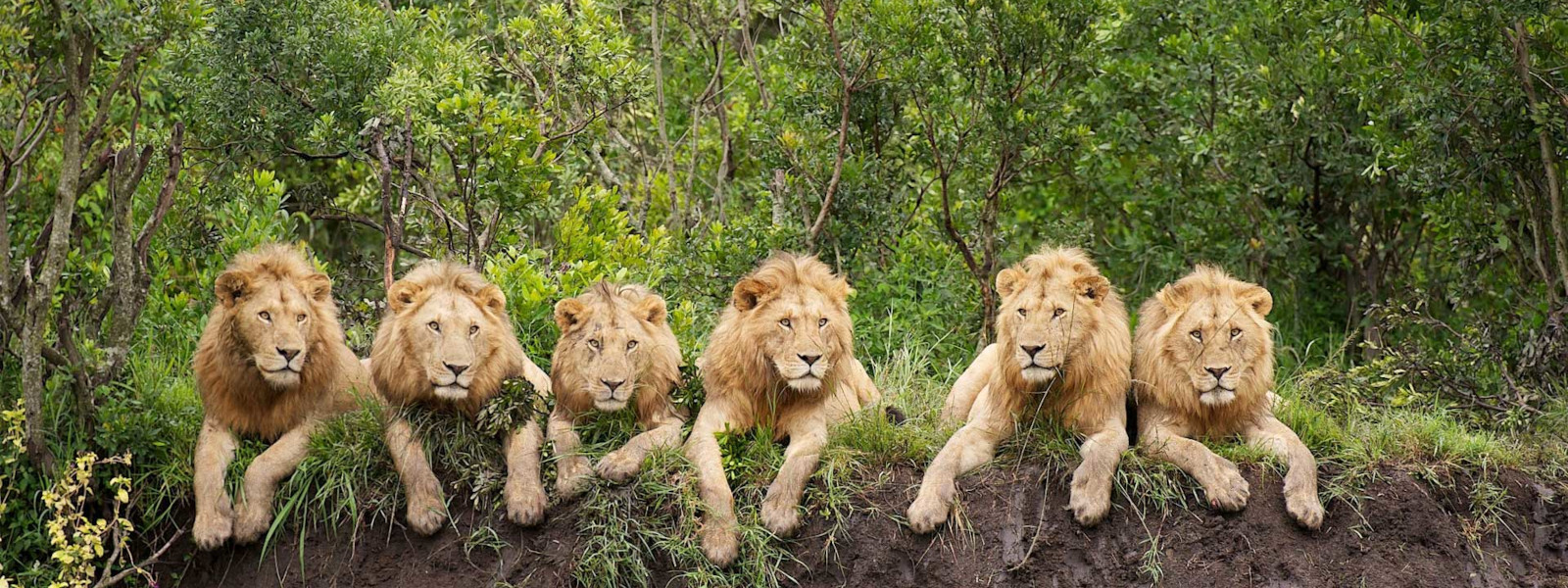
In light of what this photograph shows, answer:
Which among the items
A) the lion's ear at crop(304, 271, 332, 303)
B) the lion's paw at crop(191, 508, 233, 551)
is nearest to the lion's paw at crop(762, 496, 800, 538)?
the lion's ear at crop(304, 271, 332, 303)

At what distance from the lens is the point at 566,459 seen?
618 centimetres

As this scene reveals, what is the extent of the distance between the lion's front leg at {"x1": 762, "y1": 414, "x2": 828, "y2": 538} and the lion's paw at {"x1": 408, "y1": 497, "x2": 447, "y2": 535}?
45.0 inches

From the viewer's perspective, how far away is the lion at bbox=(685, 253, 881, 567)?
19.5 feet

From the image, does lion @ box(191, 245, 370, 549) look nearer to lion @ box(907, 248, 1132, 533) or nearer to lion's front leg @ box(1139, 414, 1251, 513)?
lion @ box(907, 248, 1132, 533)

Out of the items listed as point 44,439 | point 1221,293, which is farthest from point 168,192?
point 1221,293

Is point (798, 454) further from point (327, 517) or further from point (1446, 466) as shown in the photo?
point (1446, 466)

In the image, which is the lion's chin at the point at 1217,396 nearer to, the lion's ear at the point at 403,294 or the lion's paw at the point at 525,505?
the lion's paw at the point at 525,505

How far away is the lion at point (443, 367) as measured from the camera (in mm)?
5980

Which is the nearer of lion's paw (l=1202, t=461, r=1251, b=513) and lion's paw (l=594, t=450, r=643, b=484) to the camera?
lion's paw (l=1202, t=461, r=1251, b=513)

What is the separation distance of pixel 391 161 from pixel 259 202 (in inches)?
23.5

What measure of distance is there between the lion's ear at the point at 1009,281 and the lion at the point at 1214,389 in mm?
528

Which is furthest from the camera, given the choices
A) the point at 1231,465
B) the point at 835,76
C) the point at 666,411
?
the point at 835,76

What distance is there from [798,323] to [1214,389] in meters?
1.44

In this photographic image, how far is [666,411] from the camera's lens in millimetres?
6367
